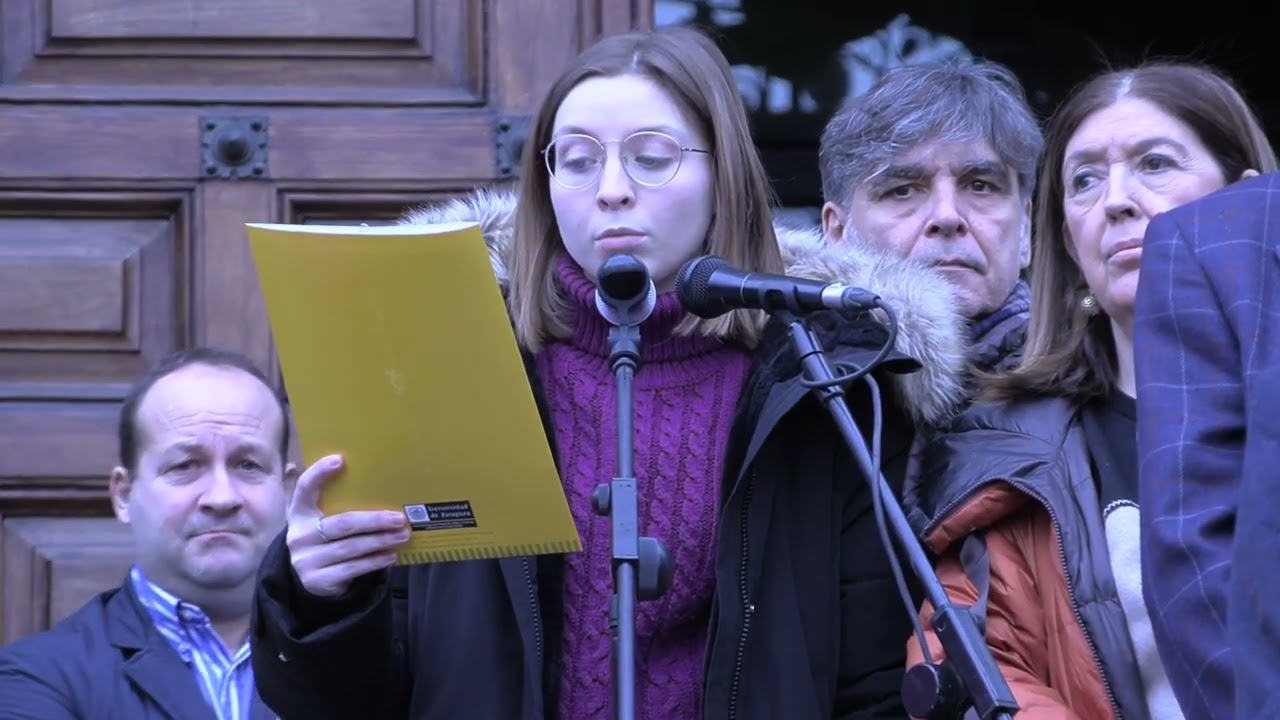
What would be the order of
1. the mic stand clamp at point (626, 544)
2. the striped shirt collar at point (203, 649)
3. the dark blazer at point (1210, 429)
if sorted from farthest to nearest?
the striped shirt collar at point (203, 649), the mic stand clamp at point (626, 544), the dark blazer at point (1210, 429)

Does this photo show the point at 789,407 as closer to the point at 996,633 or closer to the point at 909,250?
the point at 996,633

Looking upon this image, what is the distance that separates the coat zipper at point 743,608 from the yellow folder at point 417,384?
244mm

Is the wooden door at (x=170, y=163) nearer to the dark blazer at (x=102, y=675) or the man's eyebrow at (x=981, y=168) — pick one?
the dark blazer at (x=102, y=675)

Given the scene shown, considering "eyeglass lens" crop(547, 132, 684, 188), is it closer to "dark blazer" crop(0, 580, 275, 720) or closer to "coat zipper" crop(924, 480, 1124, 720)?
"coat zipper" crop(924, 480, 1124, 720)

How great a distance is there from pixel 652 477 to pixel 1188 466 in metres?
0.81

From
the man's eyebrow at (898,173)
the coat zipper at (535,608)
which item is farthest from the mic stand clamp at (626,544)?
the man's eyebrow at (898,173)

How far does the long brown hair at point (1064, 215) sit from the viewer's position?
117 inches

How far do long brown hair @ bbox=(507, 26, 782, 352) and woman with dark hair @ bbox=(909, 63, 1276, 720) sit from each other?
376 millimetres

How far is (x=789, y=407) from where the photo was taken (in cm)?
271

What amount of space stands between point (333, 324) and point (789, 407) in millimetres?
612

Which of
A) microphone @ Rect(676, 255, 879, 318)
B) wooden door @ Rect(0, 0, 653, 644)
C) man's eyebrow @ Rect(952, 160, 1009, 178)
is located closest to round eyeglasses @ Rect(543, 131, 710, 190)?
microphone @ Rect(676, 255, 879, 318)

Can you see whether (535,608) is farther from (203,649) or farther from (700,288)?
(203,649)

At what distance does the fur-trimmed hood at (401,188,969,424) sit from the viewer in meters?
2.93

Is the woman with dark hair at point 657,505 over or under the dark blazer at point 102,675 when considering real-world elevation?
over
